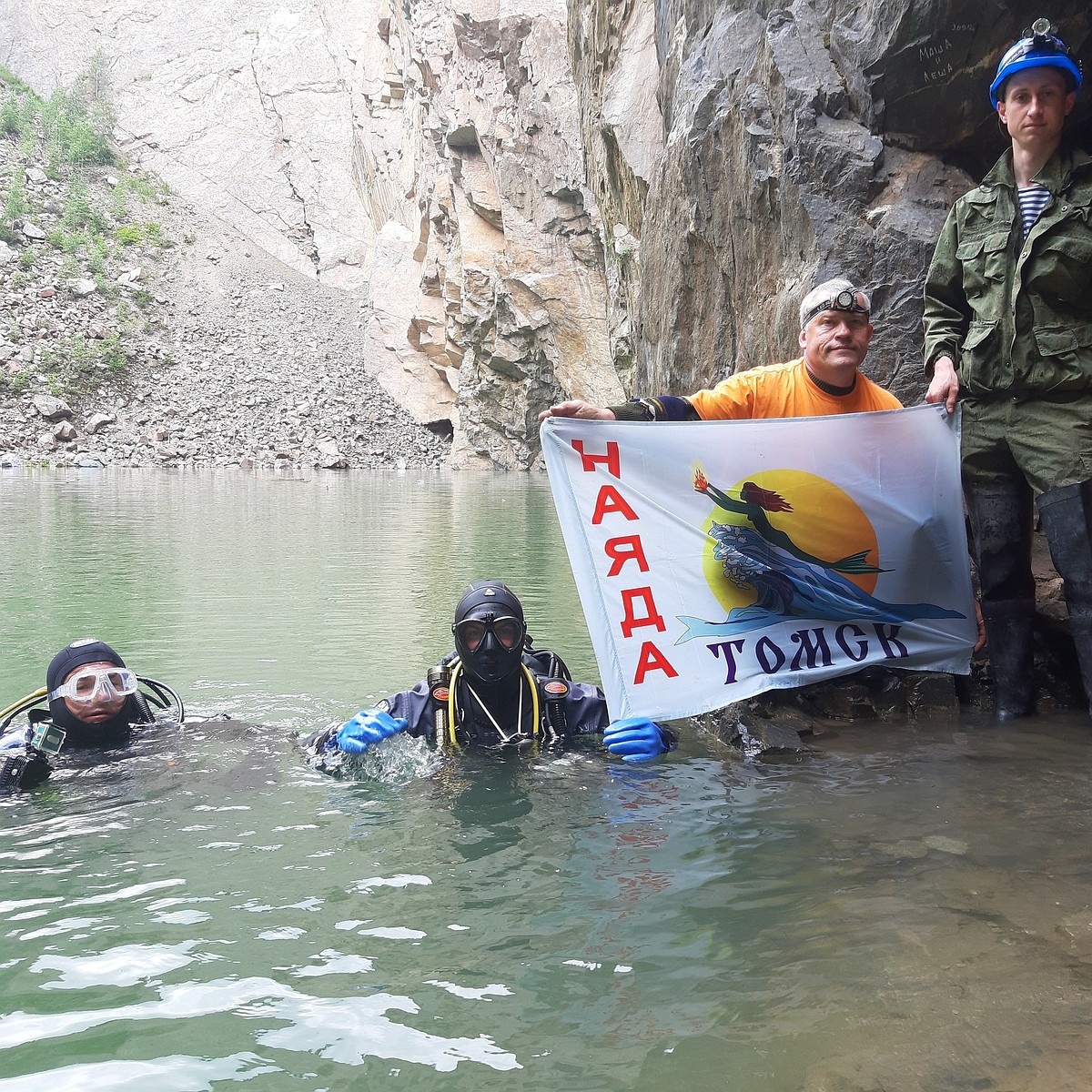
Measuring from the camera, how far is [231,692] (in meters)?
6.88

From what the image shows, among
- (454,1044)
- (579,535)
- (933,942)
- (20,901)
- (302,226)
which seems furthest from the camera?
(302,226)

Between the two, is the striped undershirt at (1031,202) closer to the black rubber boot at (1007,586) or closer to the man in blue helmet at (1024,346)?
the man in blue helmet at (1024,346)

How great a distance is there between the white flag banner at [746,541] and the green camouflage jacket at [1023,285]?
12.8 inches

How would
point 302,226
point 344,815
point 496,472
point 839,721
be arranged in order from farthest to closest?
point 302,226, point 496,472, point 839,721, point 344,815

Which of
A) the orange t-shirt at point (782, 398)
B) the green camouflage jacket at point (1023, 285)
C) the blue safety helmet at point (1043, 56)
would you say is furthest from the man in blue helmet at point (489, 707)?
the blue safety helmet at point (1043, 56)

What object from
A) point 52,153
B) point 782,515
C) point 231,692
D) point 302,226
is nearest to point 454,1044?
point 782,515

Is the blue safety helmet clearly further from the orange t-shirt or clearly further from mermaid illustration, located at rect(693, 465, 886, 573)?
mermaid illustration, located at rect(693, 465, 886, 573)

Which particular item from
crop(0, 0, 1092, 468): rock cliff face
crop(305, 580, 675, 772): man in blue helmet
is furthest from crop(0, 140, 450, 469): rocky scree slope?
crop(305, 580, 675, 772): man in blue helmet

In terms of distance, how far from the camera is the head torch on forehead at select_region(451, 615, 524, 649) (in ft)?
14.2

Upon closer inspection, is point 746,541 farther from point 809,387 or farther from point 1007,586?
point 1007,586

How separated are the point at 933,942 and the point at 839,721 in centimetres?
235

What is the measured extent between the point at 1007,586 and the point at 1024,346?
42.3 inches

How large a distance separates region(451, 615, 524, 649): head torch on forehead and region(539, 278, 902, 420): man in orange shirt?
976mm

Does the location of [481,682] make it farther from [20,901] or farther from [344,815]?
[20,901]
